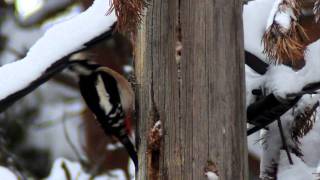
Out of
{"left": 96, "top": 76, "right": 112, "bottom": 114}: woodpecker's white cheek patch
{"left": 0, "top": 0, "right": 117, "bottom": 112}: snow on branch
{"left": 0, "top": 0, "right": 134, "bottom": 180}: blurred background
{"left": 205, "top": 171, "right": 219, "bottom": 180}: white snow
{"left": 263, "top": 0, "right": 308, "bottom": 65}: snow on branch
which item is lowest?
{"left": 0, "top": 0, "right": 134, "bottom": 180}: blurred background

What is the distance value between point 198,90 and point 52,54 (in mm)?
667

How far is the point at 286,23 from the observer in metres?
2.23

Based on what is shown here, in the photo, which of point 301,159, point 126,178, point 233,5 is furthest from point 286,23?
point 126,178

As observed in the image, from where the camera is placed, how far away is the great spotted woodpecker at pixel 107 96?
3328mm

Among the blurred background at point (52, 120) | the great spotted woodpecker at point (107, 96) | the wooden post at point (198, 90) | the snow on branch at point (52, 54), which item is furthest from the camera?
the blurred background at point (52, 120)

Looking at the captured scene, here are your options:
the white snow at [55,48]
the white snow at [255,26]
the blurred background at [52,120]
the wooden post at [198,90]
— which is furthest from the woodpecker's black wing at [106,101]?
the wooden post at [198,90]

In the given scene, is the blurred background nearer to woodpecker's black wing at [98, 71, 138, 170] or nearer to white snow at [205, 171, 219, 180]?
woodpecker's black wing at [98, 71, 138, 170]

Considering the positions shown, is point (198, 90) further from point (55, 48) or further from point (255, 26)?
point (55, 48)

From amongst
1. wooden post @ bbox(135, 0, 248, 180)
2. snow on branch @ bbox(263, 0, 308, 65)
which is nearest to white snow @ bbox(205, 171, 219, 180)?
wooden post @ bbox(135, 0, 248, 180)

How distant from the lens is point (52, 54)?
2668 millimetres

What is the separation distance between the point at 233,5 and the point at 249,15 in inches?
17.5

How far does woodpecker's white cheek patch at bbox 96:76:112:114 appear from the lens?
3.34 m

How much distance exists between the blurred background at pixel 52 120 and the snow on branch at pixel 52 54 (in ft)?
1.82

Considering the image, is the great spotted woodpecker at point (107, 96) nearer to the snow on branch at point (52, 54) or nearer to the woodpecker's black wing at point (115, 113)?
the woodpecker's black wing at point (115, 113)
